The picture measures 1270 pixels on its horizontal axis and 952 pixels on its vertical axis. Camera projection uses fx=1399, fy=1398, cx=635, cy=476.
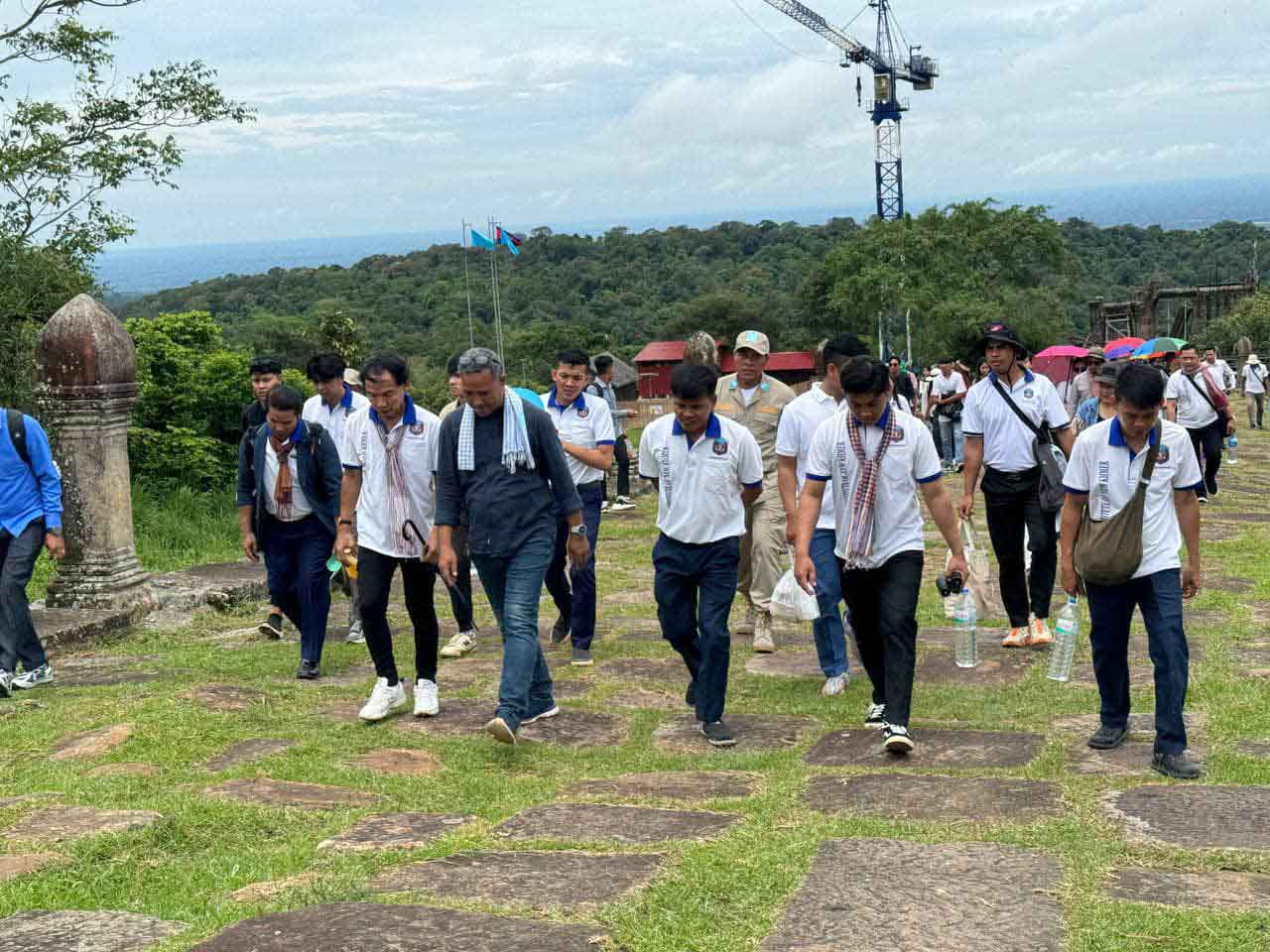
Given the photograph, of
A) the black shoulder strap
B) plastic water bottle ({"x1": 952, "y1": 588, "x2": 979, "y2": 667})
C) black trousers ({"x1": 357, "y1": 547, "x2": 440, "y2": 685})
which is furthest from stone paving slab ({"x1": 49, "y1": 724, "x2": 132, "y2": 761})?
plastic water bottle ({"x1": 952, "y1": 588, "x2": 979, "y2": 667})

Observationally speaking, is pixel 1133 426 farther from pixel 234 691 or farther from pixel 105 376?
pixel 105 376

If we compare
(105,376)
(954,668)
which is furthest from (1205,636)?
(105,376)

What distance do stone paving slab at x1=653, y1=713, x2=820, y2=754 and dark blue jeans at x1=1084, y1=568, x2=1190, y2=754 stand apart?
131 centimetres

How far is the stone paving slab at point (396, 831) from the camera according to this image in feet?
15.1

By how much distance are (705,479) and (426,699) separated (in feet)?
5.60

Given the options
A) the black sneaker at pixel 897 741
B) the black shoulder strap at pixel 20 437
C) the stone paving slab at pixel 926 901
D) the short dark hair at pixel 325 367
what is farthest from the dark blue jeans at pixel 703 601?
the black shoulder strap at pixel 20 437

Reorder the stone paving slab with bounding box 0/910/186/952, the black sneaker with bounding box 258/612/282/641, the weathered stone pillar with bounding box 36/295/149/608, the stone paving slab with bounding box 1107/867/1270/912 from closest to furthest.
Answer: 1. the stone paving slab with bounding box 0/910/186/952
2. the stone paving slab with bounding box 1107/867/1270/912
3. the black sneaker with bounding box 258/612/282/641
4. the weathered stone pillar with bounding box 36/295/149/608

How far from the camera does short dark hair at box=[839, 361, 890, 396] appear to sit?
18.6 ft

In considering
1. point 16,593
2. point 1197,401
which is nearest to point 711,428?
point 16,593

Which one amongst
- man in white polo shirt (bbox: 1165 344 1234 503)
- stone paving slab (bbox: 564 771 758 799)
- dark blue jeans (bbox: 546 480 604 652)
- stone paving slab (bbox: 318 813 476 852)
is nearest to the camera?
stone paving slab (bbox: 318 813 476 852)

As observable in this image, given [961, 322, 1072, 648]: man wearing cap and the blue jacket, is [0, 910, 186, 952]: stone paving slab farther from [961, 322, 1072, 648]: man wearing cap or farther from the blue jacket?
[961, 322, 1072, 648]: man wearing cap

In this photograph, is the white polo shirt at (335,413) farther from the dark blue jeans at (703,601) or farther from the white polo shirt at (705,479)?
the dark blue jeans at (703,601)

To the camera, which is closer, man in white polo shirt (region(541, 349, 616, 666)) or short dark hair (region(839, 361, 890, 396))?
short dark hair (region(839, 361, 890, 396))

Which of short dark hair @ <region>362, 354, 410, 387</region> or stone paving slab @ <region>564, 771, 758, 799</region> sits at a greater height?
short dark hair @ <region>362, 354, 410, 387</region>
